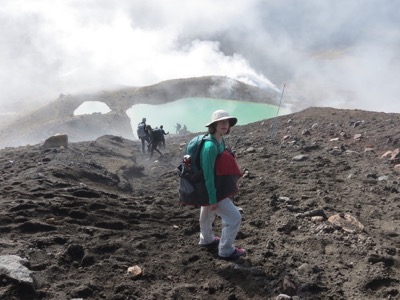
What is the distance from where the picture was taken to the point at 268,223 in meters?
6.51

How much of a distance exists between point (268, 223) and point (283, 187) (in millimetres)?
2055

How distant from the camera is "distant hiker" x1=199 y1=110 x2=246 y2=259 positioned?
4746 mm

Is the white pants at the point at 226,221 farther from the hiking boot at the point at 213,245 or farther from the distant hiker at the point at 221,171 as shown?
the hiking boot at the point at 213,245

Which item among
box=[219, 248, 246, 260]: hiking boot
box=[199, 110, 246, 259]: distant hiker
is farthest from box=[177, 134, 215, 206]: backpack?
box=[219, 248, 246, 260]: hiking boot

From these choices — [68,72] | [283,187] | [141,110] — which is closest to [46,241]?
[283,187]

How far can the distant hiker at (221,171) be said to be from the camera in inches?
187

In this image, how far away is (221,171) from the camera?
4848 mm

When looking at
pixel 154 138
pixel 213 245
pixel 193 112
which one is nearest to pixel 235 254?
pixel 213 245

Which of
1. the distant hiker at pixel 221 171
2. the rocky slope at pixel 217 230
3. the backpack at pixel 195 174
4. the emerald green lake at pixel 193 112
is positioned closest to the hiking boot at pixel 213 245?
the rocky slope at pixel 217 230

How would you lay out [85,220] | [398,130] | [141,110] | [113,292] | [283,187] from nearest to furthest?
[113,292] < [85,220] < [283,187] < [398,130] < [141,110]

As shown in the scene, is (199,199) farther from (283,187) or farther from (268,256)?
(283,187)

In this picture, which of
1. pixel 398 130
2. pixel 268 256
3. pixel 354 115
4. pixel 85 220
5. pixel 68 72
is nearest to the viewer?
pixel 268 256

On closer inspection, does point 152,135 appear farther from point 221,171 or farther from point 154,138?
point 221,171

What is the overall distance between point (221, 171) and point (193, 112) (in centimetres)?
4767
